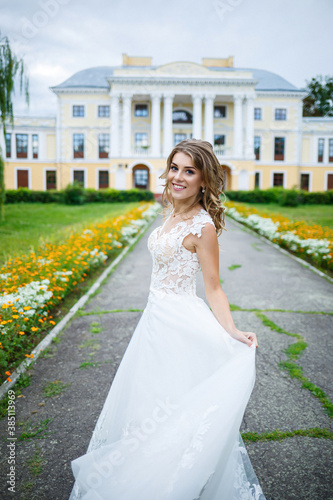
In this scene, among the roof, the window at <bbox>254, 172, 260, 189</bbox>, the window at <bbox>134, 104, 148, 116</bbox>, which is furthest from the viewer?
the roof

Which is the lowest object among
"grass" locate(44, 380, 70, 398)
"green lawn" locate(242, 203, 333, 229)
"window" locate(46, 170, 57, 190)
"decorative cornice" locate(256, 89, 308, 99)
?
"grass" locate(44, 380, 70, 398)

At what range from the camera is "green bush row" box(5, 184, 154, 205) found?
26531mm

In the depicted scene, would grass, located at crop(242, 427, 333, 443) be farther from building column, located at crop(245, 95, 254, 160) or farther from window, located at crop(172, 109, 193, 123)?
window, located at crop(172, 109, 193, 123)

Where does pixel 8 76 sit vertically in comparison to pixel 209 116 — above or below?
below

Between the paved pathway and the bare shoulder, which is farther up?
the bare shoulder

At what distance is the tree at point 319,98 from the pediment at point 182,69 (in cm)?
2241

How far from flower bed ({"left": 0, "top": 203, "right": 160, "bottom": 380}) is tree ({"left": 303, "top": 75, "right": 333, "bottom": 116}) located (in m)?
53.2

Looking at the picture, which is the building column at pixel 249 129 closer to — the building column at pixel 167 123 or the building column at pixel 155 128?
the building column at pixel 167 123

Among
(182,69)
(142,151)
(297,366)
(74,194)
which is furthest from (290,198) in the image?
(297,366)

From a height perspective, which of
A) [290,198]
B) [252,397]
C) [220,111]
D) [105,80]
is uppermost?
[105,80]

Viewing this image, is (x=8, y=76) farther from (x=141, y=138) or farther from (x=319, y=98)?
(x=319, y=98)

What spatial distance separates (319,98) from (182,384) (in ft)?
198

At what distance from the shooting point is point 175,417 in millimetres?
2025

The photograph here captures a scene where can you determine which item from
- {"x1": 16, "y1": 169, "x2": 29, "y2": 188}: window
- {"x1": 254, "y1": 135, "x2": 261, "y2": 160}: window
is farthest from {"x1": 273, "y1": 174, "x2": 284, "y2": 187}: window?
{"x1": 16, "y1": 169, "x2": 29, "y2": 188}: window
